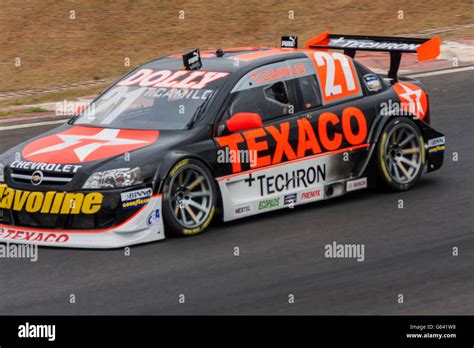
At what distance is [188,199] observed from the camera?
31.6ft

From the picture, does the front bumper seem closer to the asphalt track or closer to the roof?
the asphalt track

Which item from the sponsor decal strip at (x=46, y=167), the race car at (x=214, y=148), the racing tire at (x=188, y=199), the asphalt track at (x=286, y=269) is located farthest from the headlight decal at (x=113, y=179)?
the asphalt track at (x=286, y=269)

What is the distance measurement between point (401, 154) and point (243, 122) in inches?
84.3

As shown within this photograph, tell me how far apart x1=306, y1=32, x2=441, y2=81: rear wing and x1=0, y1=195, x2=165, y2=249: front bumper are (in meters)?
3.68

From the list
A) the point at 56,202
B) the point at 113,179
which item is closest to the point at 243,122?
the point at 113,179

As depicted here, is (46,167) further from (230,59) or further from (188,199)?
(230,59)

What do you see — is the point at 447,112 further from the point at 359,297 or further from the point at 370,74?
the point at 359,297

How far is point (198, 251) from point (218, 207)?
0.77m

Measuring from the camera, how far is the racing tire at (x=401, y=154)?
1102 centimetres

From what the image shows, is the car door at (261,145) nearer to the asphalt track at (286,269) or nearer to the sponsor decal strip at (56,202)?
the asphalt track at (286,269)

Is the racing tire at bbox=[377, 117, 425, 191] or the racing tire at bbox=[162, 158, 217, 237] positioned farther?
the racing tire at bbox=[377, 117, 425, 191]

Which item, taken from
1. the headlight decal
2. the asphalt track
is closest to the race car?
the headlight decal

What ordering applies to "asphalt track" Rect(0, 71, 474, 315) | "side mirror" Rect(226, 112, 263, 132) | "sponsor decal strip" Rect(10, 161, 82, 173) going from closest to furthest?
"asphalt track" Rect(0, 71, 474, 315) → "sponsor decal strip" Rect(10, 161, 82, 173) → "side mirror" Rect(226, 112, 263, 132)

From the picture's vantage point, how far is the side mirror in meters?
9.84
